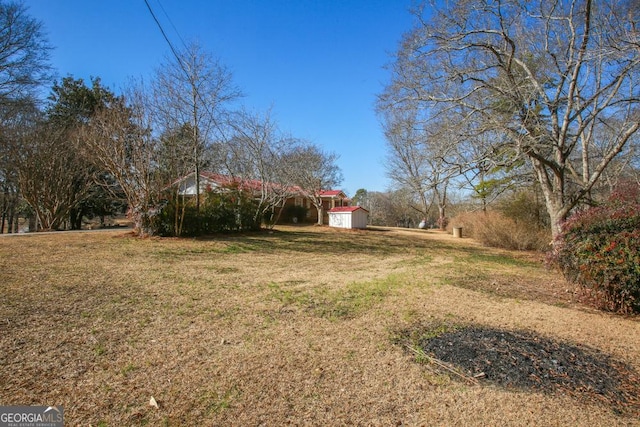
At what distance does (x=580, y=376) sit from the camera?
279 cm

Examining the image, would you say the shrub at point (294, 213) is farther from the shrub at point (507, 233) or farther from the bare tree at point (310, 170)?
the shrub at point (507, 233)

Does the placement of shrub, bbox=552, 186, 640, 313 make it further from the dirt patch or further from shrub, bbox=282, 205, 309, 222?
shrub, bbox=282, 205, 309, 222

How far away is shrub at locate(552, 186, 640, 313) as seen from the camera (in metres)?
4.24

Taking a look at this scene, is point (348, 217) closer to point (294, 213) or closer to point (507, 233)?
point (294, 213)

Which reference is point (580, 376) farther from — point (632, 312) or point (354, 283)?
point (354, 283)

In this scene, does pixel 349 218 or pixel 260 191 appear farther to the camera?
pixel 349 218

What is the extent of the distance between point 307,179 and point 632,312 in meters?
19.6

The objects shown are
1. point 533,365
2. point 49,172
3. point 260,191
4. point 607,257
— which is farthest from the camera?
point 260,191

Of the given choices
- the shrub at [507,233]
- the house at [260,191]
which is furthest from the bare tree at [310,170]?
the shrub at [507,233]

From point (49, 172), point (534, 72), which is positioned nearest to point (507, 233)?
point (534, 72)

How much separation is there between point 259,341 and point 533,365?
2644 mm

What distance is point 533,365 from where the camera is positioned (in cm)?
294

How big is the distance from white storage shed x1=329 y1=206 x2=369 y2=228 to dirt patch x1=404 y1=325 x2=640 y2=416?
1828 cm

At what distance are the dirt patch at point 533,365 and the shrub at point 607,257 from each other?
1.62m
